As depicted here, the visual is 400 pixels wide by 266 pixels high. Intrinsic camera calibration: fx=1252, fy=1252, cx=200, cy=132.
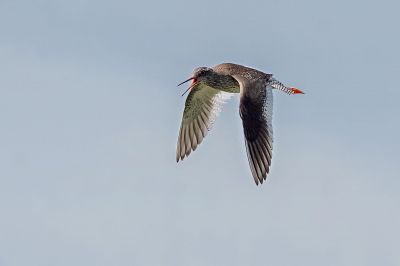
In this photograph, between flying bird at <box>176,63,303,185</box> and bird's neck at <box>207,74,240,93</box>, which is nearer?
flying bird at <box>176,63,303,185</box>

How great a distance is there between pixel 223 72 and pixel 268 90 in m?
3.11

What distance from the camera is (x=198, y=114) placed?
161ft

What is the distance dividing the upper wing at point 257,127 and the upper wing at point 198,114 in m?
5.41

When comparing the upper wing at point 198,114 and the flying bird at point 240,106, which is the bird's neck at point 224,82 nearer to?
the flying bird at point 240,106

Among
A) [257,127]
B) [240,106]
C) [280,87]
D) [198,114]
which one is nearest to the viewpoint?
[257,127]

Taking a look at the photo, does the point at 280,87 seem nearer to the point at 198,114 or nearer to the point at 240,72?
the point at 240,72

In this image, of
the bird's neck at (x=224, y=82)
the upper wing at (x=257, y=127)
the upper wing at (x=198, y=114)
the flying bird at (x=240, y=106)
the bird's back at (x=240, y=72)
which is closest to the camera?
the upper wing at (x=257, y=127)

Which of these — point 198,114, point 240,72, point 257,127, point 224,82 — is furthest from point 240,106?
point 198,114

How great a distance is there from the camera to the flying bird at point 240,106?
41688mm

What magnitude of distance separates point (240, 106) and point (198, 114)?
6872mm

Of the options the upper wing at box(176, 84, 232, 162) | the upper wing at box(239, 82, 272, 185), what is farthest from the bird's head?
the upper wing at box(239, 82, 272, 185)

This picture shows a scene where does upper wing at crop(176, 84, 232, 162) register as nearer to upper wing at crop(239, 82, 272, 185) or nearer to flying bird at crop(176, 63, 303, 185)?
flying bird at crop(176, 63, 303, 185)

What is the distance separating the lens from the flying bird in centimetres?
4169

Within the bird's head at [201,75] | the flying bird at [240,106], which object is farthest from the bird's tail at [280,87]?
the bird's head at [201,75]
